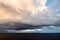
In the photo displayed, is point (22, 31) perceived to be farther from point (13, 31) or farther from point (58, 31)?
point (58, 31)

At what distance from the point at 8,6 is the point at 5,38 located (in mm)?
268

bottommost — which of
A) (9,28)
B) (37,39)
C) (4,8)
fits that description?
(37,39)

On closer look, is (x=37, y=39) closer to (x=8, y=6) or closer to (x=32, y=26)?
(x=32, y=26)

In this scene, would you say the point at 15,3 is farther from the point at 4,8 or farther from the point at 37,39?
the point at 37,39

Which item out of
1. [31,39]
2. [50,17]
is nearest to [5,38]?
[31,39]

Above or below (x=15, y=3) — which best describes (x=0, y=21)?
below

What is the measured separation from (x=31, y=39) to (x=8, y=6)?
0.34 meters

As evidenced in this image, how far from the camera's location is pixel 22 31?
119 cm

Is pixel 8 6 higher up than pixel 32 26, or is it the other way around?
pixel 8 6

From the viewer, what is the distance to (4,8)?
122cm

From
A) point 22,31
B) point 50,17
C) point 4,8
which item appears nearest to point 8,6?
point 4,8

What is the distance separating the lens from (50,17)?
3.94 ft

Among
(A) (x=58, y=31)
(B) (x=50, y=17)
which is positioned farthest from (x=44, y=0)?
(A) (x=58, y=31)

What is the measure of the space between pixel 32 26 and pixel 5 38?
0.79 ft
